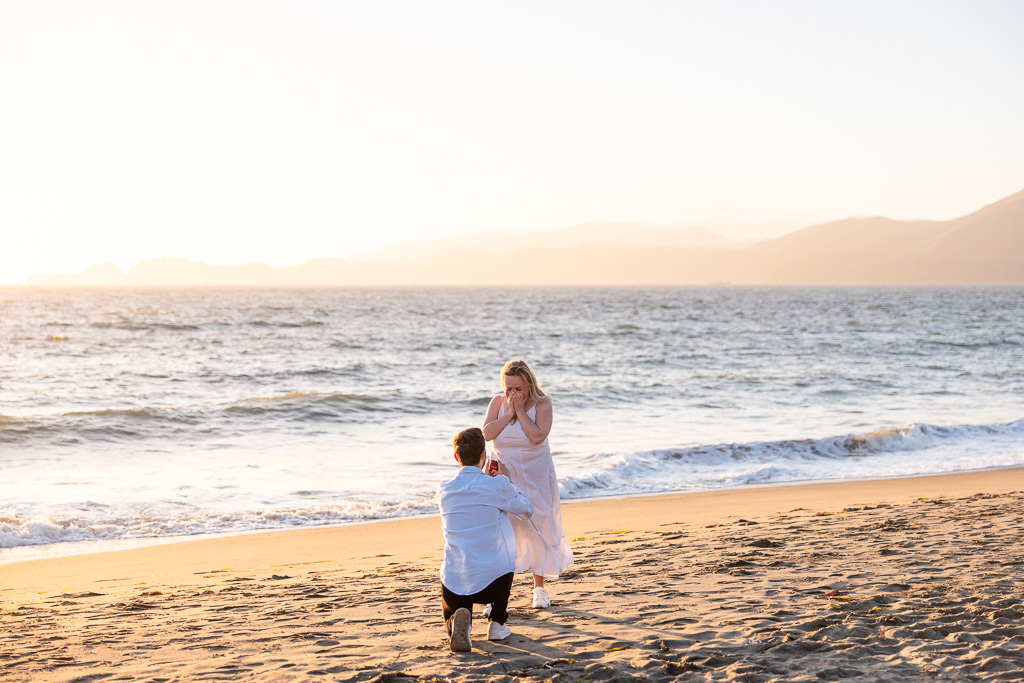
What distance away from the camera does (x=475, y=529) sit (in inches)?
177

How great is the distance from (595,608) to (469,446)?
64.6 inches

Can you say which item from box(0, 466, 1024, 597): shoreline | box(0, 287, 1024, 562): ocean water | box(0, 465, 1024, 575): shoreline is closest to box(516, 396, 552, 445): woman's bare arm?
box(0, 466, 1024, 597): shoreline

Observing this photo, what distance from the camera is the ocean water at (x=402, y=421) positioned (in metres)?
10.3

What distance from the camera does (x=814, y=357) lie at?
99.2ft

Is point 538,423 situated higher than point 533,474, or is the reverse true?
point 538,423

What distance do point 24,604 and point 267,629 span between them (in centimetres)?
246

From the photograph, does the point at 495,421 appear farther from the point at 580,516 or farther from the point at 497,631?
the point at 580,516

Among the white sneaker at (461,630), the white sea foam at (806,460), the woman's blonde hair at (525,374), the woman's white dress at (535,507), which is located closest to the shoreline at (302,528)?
the white sea foam at (806,460)

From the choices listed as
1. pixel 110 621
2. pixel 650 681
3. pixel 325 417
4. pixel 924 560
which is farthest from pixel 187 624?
pixel 325 417

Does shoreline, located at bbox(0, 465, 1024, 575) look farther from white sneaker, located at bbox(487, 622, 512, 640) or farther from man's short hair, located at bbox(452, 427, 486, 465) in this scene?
man's short hair, located at bbox(452, 427, 486, 465)

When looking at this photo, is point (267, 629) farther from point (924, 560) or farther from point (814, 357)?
point (814, 357)

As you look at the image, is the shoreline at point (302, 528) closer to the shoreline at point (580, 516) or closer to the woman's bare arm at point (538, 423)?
the shoreline at point (580, 516)

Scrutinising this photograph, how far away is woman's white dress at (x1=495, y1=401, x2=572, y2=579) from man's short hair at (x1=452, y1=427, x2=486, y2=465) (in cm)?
63

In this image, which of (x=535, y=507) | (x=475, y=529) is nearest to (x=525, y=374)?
(x=535, y=507)
